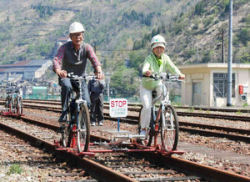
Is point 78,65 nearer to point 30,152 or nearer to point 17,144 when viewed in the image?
point 30,152

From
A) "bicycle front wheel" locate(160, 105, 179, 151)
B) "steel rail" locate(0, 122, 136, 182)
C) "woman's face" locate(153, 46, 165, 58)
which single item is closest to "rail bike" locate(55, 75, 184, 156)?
"bicycle front wheel" locate(160, 105, 179, 151)

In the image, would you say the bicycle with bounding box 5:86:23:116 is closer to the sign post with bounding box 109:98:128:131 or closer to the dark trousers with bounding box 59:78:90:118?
the sign post with bounding box 109:98:128:131

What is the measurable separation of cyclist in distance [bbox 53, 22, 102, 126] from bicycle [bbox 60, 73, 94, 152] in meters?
0.09

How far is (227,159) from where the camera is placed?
840cm

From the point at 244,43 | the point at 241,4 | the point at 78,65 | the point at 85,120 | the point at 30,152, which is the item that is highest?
the point at 241,4

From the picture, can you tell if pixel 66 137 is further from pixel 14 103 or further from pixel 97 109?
pixel 14 103

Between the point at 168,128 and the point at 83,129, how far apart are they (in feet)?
4.26

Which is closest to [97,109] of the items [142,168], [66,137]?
[66,137]

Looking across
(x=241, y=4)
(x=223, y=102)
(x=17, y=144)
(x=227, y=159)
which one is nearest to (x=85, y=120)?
(x=227, y=159)

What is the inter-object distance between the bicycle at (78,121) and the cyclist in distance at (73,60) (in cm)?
9

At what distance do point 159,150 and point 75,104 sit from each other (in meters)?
1.47

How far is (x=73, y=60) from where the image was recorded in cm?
797

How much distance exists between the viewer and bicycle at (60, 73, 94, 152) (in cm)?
740

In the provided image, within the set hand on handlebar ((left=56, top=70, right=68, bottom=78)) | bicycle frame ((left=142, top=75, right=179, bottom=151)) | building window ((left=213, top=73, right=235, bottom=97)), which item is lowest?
bicycle frame ((left=142, top=75, right=179, bottom=151))
